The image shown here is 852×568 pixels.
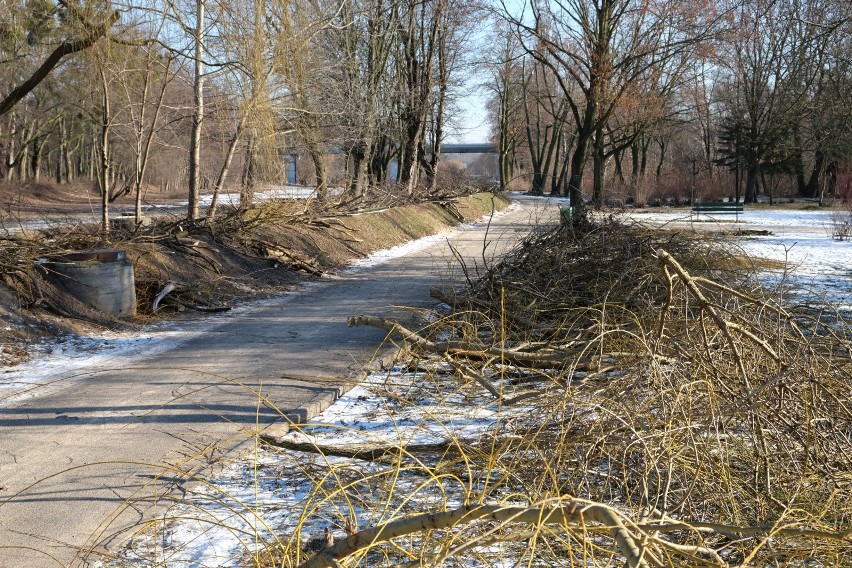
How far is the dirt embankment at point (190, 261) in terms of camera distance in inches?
338

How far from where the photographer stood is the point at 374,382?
684 cm

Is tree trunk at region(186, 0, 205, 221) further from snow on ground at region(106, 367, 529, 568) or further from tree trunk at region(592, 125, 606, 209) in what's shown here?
tree trunk at region(592, 125, 606, 209)

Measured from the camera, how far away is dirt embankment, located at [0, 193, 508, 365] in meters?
8.59

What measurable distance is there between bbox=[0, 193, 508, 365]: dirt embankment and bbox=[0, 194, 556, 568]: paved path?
1072 millimetres

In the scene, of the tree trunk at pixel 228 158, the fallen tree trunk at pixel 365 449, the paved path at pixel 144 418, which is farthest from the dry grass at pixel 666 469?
the tree trunk at pixel 228 158

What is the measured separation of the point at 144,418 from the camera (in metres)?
5.66

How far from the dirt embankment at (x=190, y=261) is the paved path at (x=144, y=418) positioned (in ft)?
3.52

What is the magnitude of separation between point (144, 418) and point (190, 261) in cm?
687

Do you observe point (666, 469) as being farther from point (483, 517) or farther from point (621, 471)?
point (483, 517)

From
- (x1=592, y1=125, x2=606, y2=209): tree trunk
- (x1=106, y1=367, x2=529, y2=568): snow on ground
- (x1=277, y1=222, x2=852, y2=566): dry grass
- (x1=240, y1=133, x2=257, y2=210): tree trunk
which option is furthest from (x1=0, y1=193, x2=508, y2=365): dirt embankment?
(x1=592, y1=125, x2=606, y2=209): tree trunk

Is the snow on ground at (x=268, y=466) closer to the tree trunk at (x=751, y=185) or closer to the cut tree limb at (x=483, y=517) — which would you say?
the cut tree limb at (x=483, y=517)

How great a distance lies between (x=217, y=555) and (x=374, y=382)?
3.37 meters

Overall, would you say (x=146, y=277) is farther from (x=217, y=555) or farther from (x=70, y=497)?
(x=217, y=555)

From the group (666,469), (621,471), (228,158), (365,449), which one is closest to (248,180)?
(228,158)
